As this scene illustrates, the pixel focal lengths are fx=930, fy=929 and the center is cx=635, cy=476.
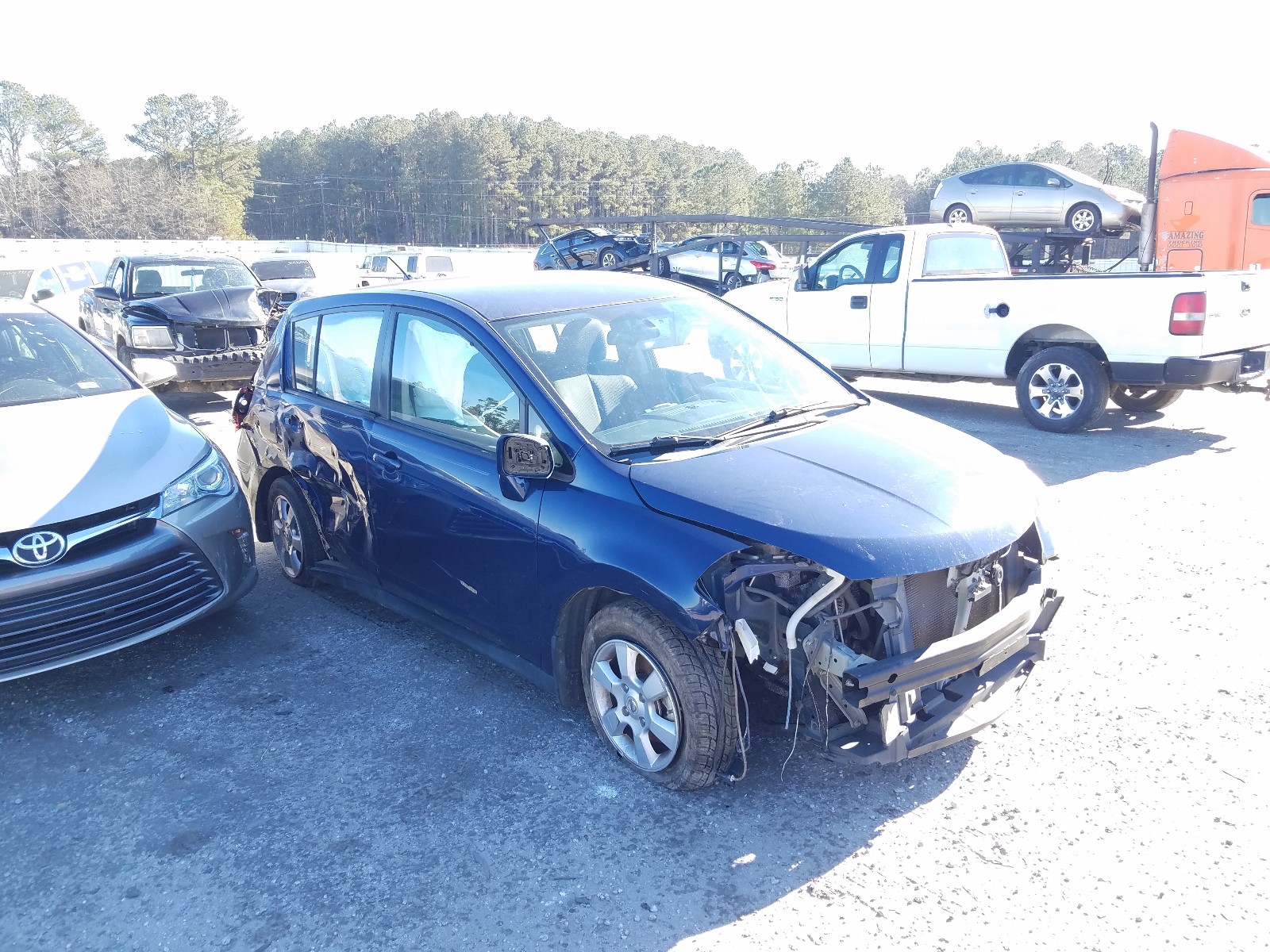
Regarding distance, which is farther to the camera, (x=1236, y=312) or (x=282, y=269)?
(x=282, y=269)

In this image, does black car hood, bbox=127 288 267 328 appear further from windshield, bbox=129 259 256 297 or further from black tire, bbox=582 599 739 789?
black tire, bbox=582 599 739 789

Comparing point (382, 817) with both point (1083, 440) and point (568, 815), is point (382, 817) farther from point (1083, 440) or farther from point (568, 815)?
point (1083, 440)

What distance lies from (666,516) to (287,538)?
9.72 ft

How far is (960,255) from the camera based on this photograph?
32.2 ft

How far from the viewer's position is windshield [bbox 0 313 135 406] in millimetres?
4992

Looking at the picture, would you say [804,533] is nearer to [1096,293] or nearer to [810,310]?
[1096,293]

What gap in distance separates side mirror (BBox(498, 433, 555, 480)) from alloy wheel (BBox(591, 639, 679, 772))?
0.66m

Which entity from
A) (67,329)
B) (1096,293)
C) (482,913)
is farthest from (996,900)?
(1096,293)

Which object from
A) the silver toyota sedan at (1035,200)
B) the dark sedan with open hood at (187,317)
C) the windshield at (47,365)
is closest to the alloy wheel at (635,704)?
the windshield at (47,365)

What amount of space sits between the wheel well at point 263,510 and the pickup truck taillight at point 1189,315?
726 cm

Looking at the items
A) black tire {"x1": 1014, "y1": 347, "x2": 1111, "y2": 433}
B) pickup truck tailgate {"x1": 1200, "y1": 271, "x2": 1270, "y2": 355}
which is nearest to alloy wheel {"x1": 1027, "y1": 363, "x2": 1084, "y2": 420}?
black tire {"x1": 1014, "y1": 347, "x2": 1111, "y2": 433}

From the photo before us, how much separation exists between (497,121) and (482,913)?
9994 cm

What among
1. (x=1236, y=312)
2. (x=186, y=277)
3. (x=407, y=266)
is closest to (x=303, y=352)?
(x=1236, y=312)

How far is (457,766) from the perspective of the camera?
11.3ft
